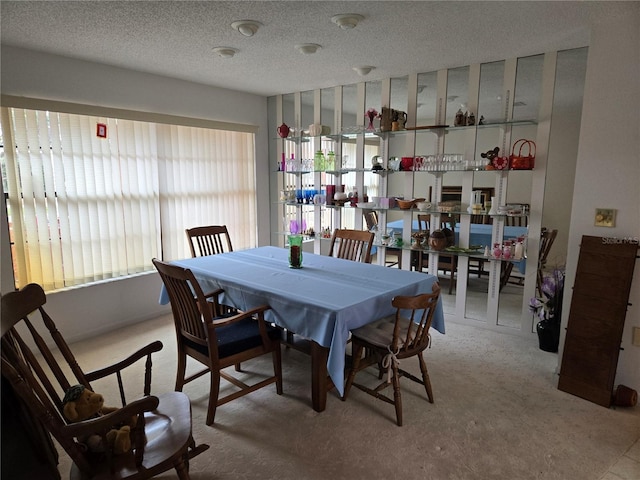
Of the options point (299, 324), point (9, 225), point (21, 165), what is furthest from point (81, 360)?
point (299, 324)

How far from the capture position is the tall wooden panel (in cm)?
248

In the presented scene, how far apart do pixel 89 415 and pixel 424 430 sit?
174 centimetres

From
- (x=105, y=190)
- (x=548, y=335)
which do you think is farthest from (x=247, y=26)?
(x=548, y=335)

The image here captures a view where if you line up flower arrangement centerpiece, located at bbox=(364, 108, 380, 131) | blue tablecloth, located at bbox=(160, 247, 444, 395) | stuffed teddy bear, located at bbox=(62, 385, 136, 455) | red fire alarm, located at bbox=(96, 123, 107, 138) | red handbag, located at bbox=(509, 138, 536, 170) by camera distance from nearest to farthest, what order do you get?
stuffed teddy bear, located at bbox=(62, 385, 136, 455), blue tablecloth, located at bbox=(160, 247, 444, 395), red handbag, located at bbox=(509, 138, 536, 170), red fire alarm, located at bbox=(96, 123, 107, 138), flower arrangement centerpiece, located at bbox=(364, 108, 380, 131)

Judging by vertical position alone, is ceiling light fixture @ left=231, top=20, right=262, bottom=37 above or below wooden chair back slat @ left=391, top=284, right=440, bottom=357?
above

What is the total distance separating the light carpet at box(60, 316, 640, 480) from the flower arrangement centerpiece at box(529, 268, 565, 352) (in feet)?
0.75

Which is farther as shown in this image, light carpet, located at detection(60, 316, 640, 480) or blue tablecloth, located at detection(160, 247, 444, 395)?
blue tablecloth, located at detection(160, 247, 444, 395)

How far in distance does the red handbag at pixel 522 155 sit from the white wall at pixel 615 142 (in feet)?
2.15

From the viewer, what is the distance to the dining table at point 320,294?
2.15 metres

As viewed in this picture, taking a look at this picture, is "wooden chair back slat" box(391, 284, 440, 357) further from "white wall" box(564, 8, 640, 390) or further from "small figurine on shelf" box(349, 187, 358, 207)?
"small figurine on shelf" box(349, 187, 358, 207)

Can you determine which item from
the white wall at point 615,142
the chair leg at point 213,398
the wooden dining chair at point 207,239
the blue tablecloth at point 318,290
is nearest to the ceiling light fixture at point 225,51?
the wooden dining chair at point 207,239

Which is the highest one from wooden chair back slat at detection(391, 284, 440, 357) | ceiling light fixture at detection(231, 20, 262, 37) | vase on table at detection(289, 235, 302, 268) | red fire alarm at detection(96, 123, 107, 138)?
ceiling light fixture at detection(231, 20, 262, 37)

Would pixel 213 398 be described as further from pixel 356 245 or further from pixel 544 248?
pixel 544 248

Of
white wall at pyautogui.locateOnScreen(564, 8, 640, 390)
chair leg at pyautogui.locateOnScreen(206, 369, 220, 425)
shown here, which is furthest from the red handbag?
chair leg at pyautogui.locateOnScreen(206, 369, 220, 425)
